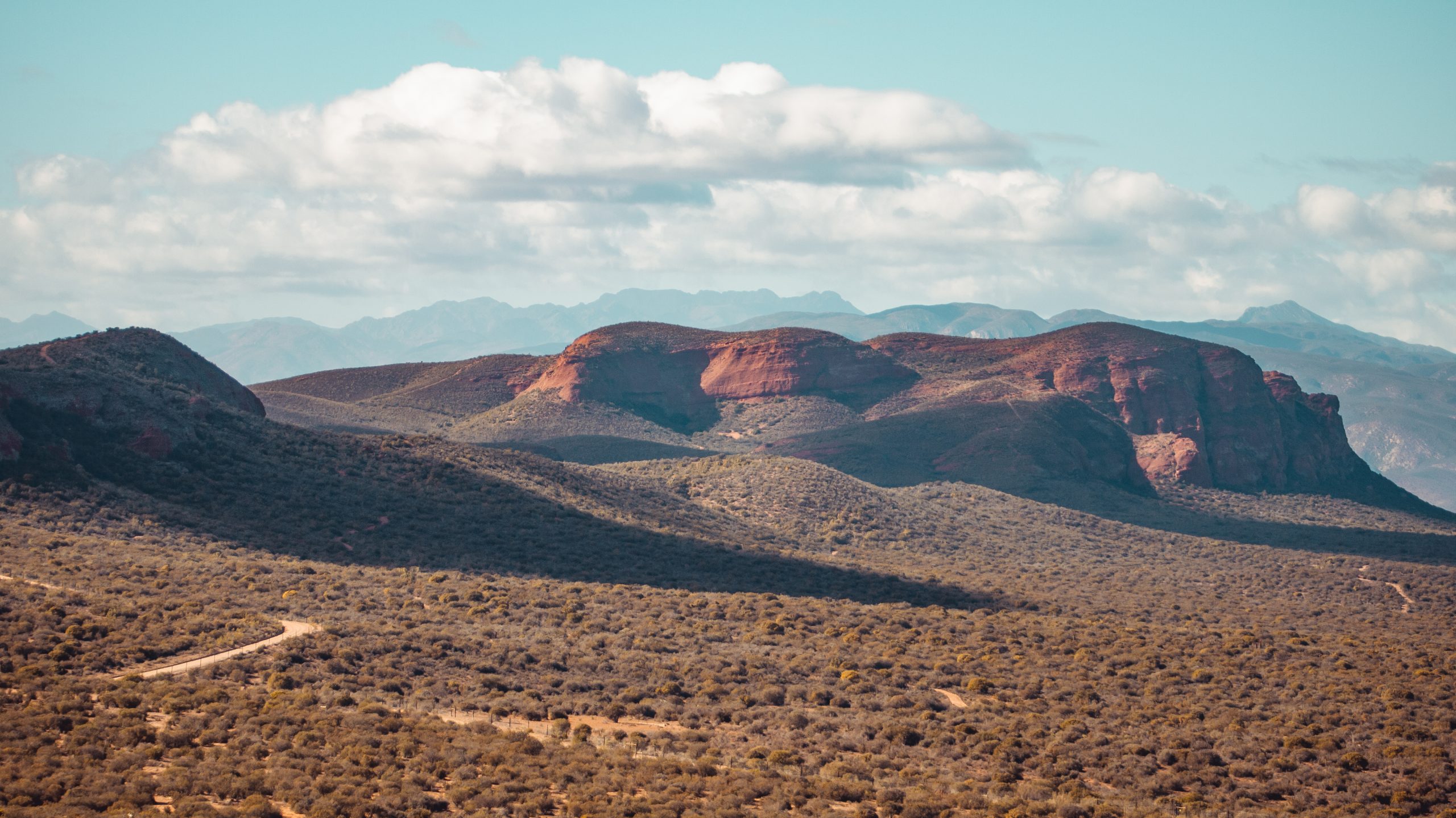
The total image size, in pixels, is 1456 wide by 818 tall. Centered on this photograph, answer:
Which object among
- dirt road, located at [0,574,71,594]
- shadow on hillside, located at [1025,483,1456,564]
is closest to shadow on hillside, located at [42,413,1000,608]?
dirt road, located at [0,574,71,594]

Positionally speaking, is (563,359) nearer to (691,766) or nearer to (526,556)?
(526,556)

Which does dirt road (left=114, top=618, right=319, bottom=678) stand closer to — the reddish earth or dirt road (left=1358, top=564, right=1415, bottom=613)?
dirt road (left=1358, top=564, right=1415, bottom=613)

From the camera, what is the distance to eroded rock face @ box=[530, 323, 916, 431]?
463 feet

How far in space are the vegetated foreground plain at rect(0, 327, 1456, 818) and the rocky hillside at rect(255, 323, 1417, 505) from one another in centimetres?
3806

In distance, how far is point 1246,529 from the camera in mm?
106188

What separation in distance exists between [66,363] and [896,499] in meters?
61.3

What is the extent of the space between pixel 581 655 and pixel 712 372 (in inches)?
4456

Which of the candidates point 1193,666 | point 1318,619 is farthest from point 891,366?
point 1193,666

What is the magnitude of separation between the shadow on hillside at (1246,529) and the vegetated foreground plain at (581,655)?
17245 millimetres

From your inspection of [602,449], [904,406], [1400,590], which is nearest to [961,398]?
[904,406]

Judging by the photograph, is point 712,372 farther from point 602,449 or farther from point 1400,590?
point 1400,590

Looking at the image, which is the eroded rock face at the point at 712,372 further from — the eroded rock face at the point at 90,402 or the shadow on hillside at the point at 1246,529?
the eroded rock face at the point at 90,402

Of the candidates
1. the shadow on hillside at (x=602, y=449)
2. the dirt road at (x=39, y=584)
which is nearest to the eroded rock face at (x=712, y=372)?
the shadow on hillside at (x=602, y=449)

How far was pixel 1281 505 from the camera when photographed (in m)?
124
